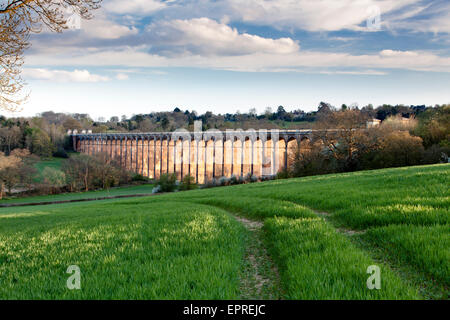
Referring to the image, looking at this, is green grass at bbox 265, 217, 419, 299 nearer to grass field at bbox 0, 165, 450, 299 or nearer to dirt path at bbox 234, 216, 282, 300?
grass field at bbox 0, 165, 450, 299

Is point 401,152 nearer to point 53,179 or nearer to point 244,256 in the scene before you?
point 244,256

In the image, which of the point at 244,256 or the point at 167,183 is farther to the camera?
the point at 167,183

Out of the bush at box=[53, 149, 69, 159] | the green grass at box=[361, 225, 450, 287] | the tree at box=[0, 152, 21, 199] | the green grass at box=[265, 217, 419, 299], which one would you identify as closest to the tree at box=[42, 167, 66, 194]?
the tree at box=[0, 152, 21, 199]

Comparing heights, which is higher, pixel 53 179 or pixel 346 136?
pixel 346 136

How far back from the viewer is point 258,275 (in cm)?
425

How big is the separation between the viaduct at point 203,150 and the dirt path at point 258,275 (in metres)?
32.5

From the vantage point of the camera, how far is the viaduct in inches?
2046

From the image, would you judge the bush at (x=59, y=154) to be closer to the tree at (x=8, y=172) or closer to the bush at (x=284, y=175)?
the tree at (x=8, y=172)

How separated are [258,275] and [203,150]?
2617 inches

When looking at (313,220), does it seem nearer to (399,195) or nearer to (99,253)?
(399,195)

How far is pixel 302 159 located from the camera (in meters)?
33.8

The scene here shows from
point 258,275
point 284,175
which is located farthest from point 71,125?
point 258,275
